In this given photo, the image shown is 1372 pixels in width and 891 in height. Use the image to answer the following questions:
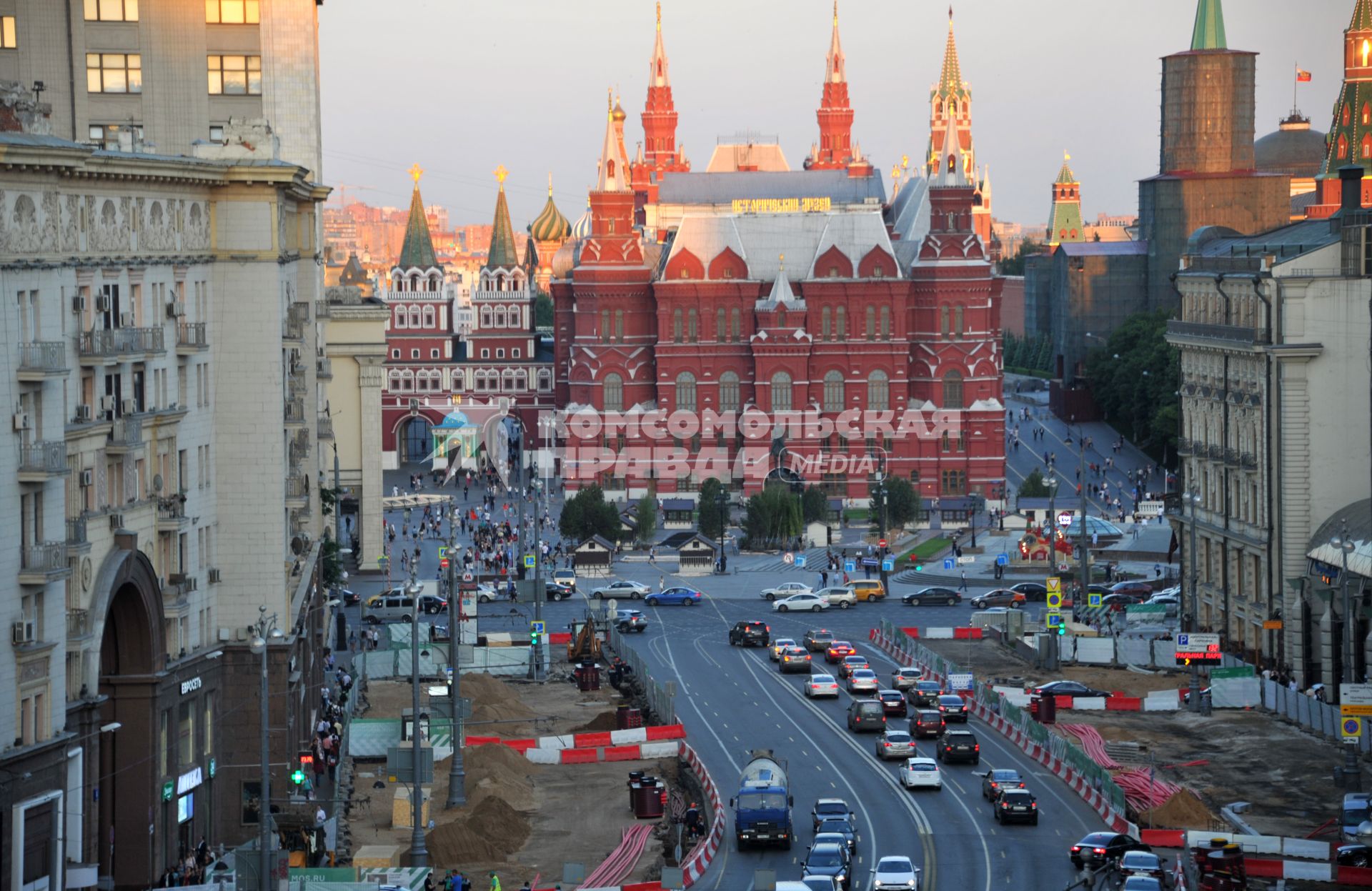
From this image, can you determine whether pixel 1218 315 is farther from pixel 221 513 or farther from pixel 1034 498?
pixel 1034 498

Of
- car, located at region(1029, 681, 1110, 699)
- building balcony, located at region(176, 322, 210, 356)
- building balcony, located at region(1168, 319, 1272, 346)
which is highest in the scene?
building balcony, located at region(1168, 319, 1272, 346)

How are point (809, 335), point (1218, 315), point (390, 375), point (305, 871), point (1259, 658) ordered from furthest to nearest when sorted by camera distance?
point (390, 375) < point (809, 335) < point (1218, 315) < point (1259, 658) < point (305, 871)

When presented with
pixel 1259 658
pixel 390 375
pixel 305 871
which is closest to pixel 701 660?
pixel 1259 658

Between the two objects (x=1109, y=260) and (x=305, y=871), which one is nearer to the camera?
(x=305, y=871)

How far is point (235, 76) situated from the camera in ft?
212

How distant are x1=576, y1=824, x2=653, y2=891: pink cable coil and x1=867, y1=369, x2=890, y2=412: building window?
89000 mm

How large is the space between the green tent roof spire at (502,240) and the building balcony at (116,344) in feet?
413

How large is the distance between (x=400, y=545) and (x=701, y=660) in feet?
123

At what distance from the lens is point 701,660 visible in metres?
75.2

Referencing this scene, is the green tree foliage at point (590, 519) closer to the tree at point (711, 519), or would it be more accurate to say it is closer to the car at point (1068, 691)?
the tree at point (711, 519)

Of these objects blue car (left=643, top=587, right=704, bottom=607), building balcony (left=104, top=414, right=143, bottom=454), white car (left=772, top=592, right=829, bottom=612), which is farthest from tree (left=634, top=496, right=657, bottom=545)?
building balcony (left=104, top=414, right=143, bottom=454)

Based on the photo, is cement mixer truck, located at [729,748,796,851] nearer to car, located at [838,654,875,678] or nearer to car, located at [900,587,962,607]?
car, located at [838,654,875,678]

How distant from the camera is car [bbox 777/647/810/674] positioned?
71.9 meters

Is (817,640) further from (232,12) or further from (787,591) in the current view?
(232,12)
